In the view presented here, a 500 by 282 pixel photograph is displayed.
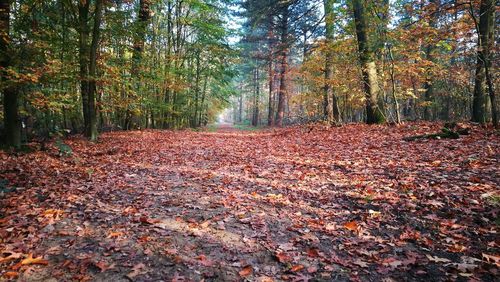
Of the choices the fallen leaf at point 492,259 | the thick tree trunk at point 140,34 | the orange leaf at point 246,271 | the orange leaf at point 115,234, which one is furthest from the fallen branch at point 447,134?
the thick tree trunk at point 140,34

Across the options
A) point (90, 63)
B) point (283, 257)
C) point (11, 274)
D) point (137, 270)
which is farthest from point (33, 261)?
point (90, 63)

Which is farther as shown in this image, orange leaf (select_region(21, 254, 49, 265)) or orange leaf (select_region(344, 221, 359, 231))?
orange leaf (select_region(344, 221, 359, 231))

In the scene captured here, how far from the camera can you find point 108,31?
1294cm

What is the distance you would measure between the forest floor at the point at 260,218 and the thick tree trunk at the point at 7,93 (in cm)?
126

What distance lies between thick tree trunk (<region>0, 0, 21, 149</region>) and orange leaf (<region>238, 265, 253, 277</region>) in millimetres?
7835

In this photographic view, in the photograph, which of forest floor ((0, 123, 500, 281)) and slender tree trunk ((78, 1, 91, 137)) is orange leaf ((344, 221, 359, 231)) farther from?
slender tree trunk ((78, 1, 91, 137))

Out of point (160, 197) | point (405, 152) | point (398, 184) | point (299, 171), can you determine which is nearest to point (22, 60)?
point (160, 197)

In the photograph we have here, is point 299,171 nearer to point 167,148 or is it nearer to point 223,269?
point 223,269

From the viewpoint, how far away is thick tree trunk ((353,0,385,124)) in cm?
1244

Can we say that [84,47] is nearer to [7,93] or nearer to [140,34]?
[140,34]

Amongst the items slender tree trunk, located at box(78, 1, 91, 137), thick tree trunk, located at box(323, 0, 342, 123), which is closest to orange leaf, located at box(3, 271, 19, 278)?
slender tree trunk, located at box(78, 1, 91, 137)

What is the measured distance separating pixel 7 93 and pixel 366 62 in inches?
483

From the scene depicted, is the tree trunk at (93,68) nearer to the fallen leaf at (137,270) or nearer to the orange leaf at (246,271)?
the fallen leaf at (137,270)

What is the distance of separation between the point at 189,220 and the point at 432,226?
10.8 feet
